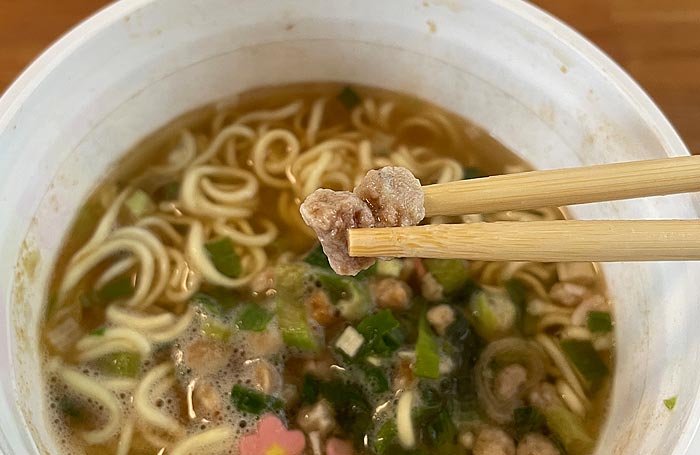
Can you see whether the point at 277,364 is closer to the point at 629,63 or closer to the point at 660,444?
the point at 660,444

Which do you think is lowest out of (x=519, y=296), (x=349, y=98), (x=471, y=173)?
(x=519, y=296)

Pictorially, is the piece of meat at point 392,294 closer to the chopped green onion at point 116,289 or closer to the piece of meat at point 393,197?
the piece of meat at point 393,197

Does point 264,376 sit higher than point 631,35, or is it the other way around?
point 631,35

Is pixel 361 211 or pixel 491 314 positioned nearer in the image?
pixel 361 211

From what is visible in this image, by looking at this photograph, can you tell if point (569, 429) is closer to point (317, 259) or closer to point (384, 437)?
point (384, 437)

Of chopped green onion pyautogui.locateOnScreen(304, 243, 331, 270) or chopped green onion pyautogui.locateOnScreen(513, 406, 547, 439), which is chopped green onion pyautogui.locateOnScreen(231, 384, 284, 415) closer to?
chopped green onion pyautogui.locateOnScreen(304, 243, 331, 270)

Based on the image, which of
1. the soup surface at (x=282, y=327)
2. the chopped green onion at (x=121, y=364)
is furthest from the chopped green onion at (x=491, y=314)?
the chopped green onion at (x=121, y=364)

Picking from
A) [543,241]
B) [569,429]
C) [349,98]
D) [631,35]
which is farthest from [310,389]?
[631,35]
